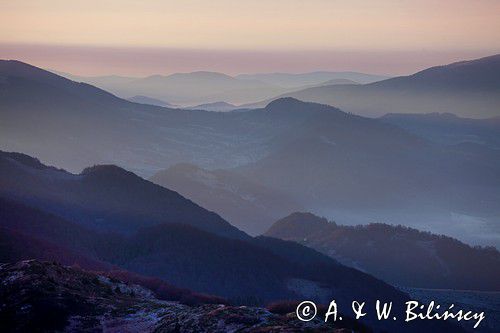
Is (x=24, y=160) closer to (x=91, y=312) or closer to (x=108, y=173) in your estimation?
(x=108, y=173)

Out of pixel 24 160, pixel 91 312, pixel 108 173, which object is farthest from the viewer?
pixel 24 160

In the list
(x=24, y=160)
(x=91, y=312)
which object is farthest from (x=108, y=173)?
(x=91, y=312)

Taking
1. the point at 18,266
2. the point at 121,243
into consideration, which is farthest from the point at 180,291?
the point at 121,243

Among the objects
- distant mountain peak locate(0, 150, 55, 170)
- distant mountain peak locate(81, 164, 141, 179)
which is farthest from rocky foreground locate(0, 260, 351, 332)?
distant mountain peak locate(0, 150, 55, 170)

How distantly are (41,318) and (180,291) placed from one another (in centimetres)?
2865

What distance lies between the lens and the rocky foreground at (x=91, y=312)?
6297 cm

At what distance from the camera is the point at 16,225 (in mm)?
132500

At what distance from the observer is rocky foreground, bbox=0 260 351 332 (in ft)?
207

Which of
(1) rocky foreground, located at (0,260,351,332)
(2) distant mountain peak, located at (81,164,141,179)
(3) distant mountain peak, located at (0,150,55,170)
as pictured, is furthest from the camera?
(2) distant mountain peak, located at (81,164,141,179)

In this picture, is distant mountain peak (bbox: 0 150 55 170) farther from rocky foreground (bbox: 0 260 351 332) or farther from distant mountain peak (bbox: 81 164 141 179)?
rocky foreground (bbox: 0 260 351 332)

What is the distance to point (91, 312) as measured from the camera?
6781cm

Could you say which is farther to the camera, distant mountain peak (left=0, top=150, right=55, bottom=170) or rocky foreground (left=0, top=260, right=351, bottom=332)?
distant mountain peak (left=0, top=150, right=55, bottom=170)

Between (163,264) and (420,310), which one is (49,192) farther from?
(420,310)

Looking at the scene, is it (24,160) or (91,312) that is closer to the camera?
(91,312)
